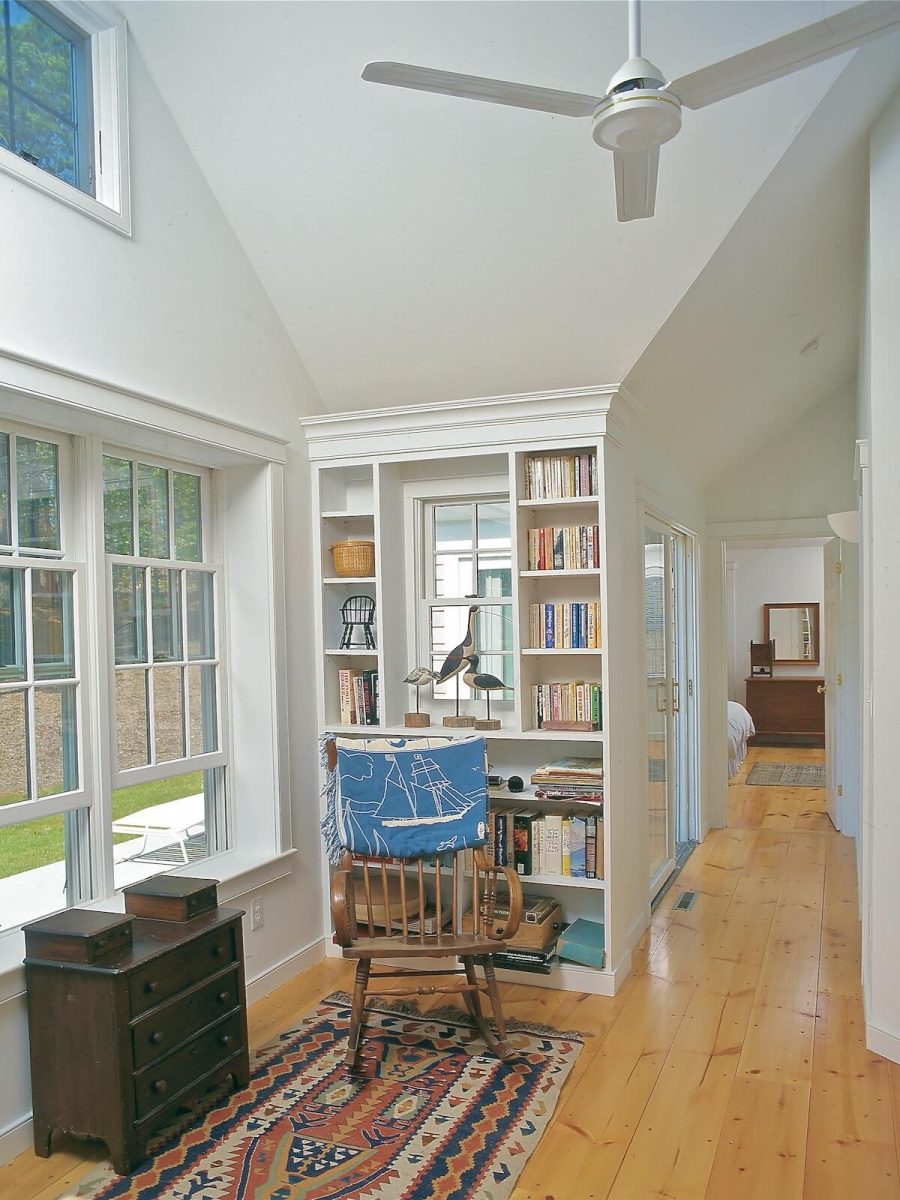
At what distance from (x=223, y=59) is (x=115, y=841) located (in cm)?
274

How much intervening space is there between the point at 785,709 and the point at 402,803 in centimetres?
834

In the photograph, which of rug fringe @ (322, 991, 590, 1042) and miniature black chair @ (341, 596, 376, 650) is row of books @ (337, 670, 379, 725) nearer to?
miniature black chair @ (341, 596, 376, 650)

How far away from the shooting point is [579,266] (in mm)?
3615

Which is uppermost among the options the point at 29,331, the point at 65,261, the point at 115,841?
the point at 65,261

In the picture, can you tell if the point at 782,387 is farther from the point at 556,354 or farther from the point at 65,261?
the point at 65,261

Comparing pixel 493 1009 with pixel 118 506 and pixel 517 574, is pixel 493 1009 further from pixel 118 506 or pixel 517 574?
pixel 118 506

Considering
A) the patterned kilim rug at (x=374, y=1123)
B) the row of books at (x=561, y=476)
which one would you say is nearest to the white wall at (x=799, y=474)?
the row of books at (x=561, y=476)

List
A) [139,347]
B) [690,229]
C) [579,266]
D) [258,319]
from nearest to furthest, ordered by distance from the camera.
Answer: [139,347] < [690,229] < [579,266] < [258,319]

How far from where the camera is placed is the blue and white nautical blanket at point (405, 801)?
3318 mm

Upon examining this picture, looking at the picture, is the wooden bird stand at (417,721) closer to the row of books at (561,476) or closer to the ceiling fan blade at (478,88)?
the row of books at (561,476)

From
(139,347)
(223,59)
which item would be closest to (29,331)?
(139,347)

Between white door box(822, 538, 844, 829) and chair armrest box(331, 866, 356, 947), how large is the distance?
4.17 metres

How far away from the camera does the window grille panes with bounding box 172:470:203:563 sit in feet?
12.2

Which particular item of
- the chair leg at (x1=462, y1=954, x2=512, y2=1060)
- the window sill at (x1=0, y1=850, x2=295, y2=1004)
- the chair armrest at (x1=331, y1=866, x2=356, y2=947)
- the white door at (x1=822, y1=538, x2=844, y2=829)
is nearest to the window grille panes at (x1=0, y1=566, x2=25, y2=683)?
the window sill at (x1=0, y1=850, x2=295, y2=1004)
